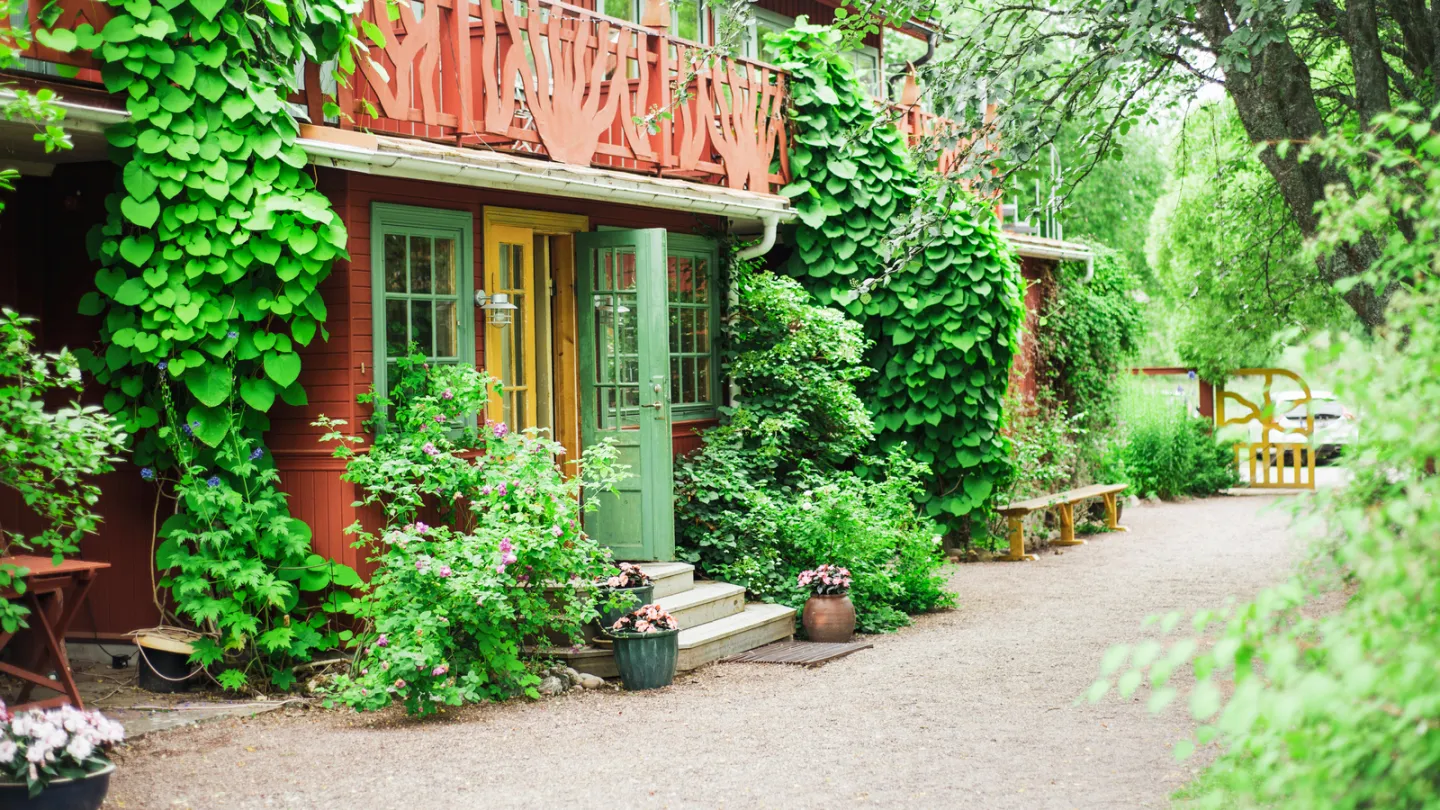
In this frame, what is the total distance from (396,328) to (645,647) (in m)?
2.34

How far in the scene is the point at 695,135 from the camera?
1018 centimetres

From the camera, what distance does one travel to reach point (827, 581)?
30.3 feet

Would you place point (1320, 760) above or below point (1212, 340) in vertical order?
below

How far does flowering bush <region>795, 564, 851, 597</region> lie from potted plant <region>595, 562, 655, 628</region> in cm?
139

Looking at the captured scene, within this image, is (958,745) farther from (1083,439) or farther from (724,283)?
(1083,439)

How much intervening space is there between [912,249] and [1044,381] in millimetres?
6804

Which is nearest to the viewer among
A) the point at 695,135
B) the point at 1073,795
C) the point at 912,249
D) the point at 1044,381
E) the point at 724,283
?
the point at 1073,795

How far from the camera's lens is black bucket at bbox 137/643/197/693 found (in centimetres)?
721

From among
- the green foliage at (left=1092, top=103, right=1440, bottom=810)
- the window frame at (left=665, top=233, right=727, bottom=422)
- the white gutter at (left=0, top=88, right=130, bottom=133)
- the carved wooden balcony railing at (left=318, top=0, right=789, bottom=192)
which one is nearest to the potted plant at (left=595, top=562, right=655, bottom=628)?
the window frame at (left=665, top=233, right=727, bottom=422)

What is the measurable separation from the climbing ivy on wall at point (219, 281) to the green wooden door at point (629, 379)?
2.34 meters

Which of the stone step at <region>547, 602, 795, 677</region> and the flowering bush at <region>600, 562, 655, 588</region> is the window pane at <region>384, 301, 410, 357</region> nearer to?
the flowering bush at <region>600, 562, 655, 588</region>

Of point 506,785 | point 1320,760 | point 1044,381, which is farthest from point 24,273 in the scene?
point 1044,381

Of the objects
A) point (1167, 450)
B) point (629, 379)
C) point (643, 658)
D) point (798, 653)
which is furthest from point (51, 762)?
point (1167, 450)

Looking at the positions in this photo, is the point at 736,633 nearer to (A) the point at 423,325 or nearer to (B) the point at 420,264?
(A) the point at 423,325
